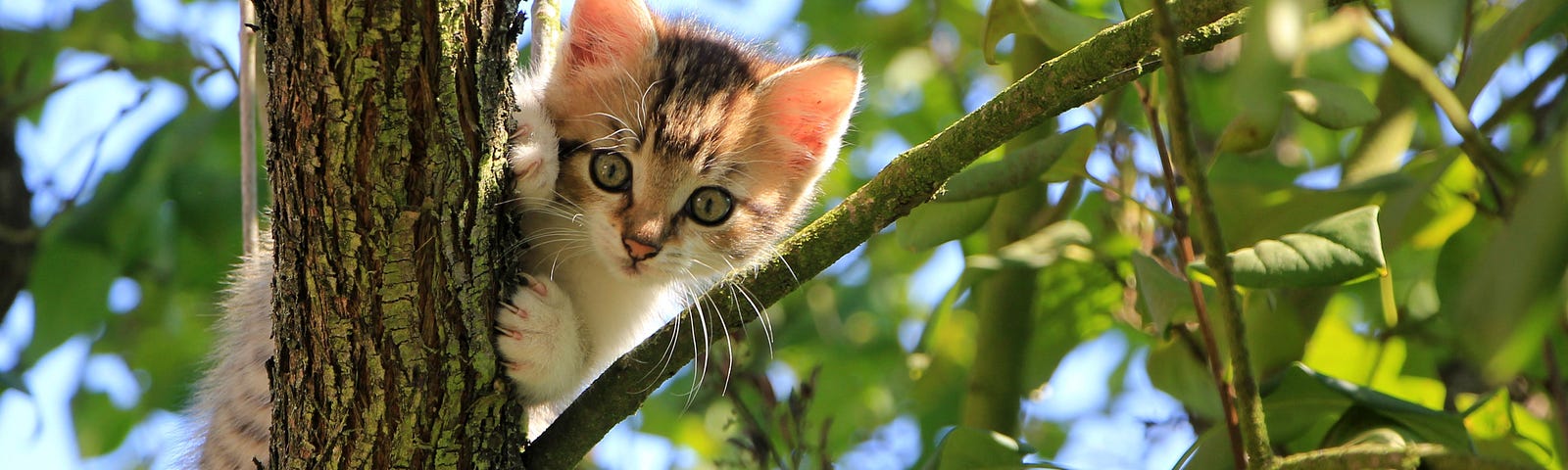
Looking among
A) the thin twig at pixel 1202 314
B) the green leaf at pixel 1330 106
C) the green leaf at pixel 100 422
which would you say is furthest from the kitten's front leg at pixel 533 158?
the green leaf at pixel 100 422

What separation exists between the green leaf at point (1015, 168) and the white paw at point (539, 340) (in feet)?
2.14

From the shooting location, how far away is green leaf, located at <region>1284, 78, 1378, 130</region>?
1.61 m

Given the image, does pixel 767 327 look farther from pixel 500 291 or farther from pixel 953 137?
pixel 953 137

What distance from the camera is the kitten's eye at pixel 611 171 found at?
7.41 feet

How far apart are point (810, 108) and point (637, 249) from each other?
615mm

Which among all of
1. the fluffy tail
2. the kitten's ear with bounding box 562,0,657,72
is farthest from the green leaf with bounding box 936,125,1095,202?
the fluffy tail

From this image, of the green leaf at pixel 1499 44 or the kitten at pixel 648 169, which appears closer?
the green leaf at pixel 1499 44

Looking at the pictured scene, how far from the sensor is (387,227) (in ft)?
4.88

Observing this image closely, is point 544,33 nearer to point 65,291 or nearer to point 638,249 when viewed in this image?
point 638,249

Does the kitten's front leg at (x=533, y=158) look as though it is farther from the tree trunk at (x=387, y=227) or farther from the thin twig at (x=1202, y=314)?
the thin twig at (x=1202, y=314)

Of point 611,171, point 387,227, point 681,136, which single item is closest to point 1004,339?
point 681,136

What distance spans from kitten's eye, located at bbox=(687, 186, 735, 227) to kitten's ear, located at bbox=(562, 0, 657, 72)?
0.32 metres

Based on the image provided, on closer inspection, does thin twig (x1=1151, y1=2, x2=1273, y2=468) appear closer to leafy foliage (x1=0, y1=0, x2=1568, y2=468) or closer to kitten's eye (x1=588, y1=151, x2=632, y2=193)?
leafy foliage (x1=0, y1=0, x2=1568, y2=468)

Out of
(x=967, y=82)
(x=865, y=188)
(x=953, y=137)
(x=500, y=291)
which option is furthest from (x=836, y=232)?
(x=967, y=82)
